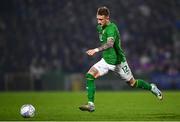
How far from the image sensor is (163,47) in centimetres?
2897

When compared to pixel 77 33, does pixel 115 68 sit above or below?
below

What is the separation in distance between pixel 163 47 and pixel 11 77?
295 inches

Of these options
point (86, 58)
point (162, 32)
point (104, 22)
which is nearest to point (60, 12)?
point (86, 58)

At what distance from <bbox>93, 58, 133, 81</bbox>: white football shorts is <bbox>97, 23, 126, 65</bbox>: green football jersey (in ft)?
0.31

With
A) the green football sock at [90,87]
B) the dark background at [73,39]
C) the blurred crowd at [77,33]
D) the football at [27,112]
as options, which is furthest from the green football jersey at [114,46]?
the blurred crowd at [77,33]

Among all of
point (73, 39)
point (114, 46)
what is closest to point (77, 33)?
point (73, 39)

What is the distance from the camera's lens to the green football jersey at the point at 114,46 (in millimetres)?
12930

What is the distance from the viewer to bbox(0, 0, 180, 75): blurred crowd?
1123 inches

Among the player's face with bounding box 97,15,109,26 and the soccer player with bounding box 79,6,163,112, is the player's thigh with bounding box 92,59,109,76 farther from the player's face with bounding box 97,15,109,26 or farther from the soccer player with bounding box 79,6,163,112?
the player's face with bounding box 97,15,109,26

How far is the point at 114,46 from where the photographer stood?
1334cm

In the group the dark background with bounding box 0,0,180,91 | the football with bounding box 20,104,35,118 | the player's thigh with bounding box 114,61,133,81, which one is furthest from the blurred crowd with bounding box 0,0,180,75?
the football with bounding box 20,104,35,118

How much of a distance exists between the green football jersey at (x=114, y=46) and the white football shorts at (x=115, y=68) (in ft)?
0.31

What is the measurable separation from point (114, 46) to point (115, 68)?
521mm

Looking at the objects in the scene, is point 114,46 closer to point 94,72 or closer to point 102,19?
point 102,19
